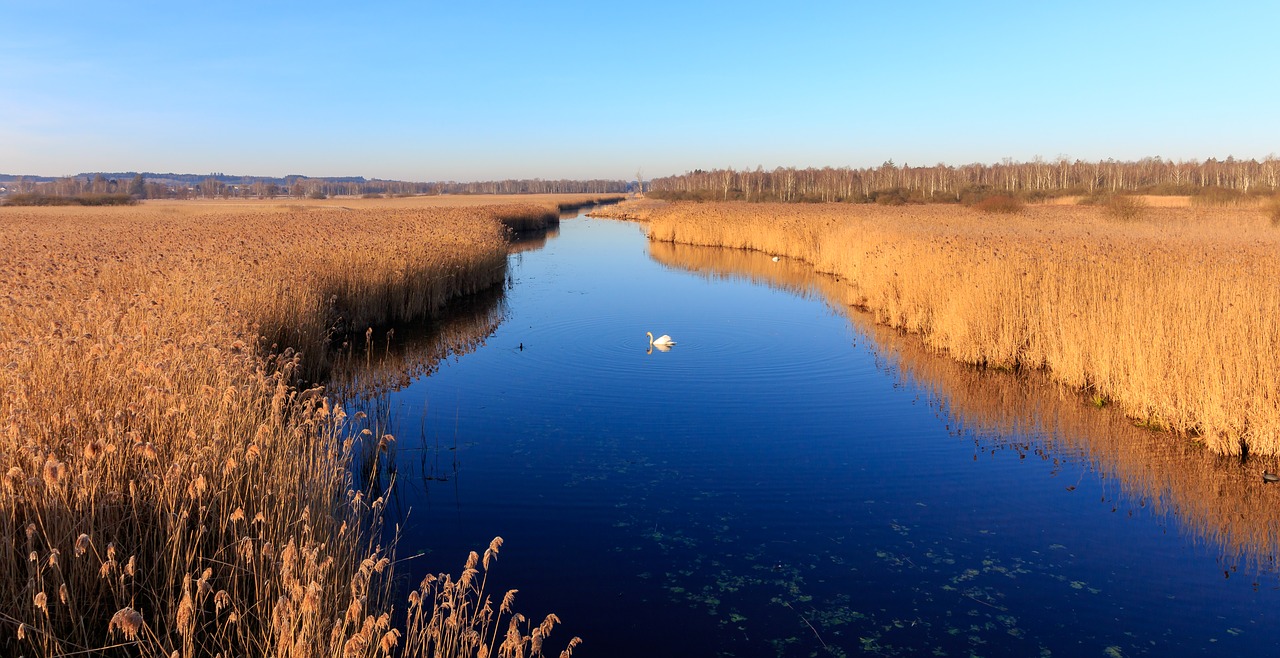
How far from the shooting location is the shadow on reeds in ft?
21.4

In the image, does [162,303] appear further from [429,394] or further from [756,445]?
[756,445]

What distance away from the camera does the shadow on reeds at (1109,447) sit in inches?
257

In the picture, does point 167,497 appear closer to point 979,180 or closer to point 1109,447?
point 1109,447

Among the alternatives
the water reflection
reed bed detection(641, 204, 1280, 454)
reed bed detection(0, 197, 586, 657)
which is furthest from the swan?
reed bed detection(0, 197, 586, 657)

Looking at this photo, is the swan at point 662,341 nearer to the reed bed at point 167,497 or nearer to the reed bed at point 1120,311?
the reed bed at point 1120,311

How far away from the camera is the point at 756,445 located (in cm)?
877

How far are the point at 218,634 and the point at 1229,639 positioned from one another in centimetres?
589

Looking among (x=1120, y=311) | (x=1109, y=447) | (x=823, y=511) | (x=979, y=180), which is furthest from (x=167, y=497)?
(x=979, y=180)

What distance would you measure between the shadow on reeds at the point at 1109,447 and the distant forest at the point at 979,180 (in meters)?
54.2

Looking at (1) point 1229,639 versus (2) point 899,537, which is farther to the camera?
(2) point 899,537

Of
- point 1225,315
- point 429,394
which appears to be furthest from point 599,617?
point 1225,315

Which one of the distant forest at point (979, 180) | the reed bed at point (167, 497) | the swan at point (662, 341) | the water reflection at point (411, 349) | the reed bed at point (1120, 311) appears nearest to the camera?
the reed bed at point (167, 497)

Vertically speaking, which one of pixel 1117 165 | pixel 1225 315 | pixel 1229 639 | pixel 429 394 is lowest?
pixel 1229 639

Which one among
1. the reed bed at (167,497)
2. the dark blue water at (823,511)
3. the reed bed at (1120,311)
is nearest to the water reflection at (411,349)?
the dark blue water at (823,511)
